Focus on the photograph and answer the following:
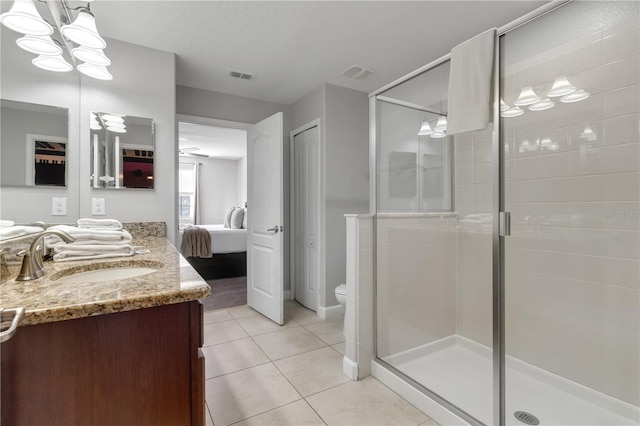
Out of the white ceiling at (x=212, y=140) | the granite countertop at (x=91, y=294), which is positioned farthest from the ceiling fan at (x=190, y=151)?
the granite countertop at (x=91, y=294)

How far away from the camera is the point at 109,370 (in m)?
0.77

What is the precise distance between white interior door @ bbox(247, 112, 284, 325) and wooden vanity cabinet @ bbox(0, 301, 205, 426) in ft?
6.52

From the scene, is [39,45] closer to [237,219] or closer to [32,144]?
[32,144]

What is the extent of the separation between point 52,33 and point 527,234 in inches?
109

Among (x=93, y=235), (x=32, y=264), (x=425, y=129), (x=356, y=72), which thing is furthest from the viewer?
(x=356, y=72)

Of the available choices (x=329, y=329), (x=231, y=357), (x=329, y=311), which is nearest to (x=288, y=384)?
(x=231, y=357)

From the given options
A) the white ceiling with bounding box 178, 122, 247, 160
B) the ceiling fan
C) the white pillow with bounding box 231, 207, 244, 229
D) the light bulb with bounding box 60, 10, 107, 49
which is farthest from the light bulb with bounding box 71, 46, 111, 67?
the ceiling fan

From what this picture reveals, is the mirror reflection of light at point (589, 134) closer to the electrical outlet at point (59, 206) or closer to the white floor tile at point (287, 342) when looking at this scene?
the white floor tile at point (287, 342)

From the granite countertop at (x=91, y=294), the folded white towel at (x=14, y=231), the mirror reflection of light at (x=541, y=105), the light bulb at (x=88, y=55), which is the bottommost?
the granite countertop at (x=91, y=294)

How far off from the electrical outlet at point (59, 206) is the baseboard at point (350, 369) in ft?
6.73

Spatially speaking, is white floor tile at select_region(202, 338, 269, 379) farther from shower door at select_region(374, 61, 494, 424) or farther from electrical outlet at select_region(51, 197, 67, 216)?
electrical outlet at select_region(51, 197, 67, 216)

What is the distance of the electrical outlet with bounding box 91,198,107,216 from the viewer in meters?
2.13

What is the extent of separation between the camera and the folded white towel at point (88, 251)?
4.38 ft

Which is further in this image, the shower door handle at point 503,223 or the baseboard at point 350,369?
the baseboard at point 350,369
